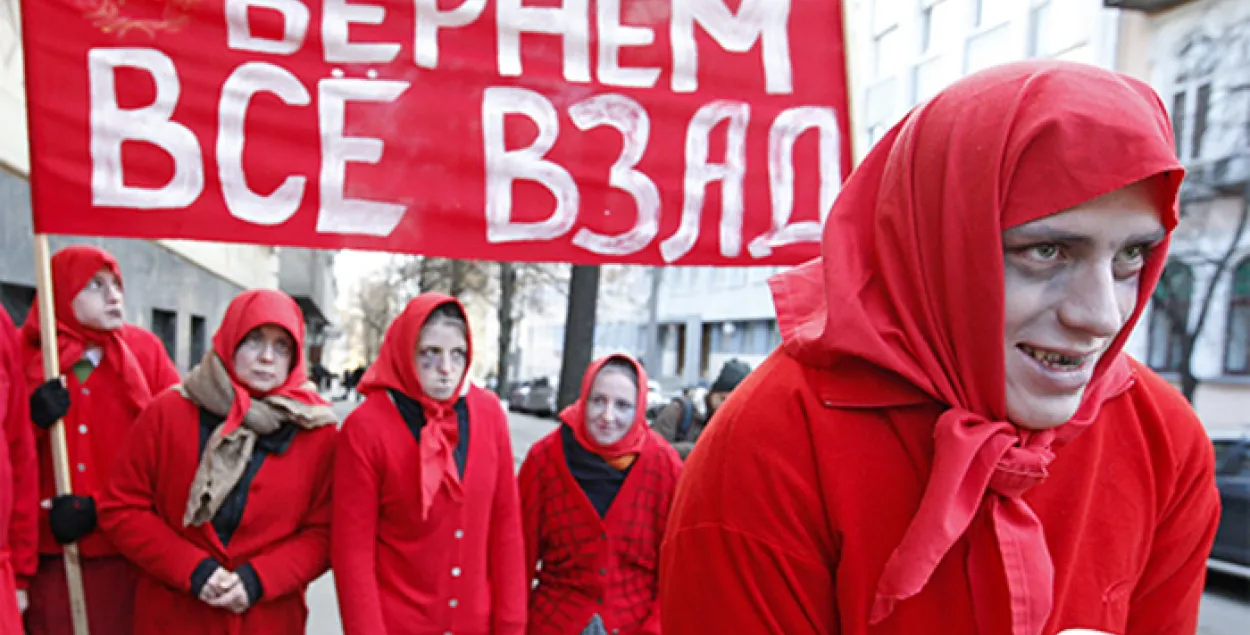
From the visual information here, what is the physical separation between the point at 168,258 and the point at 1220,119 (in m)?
12.7

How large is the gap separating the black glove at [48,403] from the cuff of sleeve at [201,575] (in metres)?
0.75

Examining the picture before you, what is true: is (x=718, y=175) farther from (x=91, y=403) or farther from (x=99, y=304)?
(x=91, y=403)

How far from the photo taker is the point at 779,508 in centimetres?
129

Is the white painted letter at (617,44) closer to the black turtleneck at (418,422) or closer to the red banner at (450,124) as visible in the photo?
the red banner at (450,124)

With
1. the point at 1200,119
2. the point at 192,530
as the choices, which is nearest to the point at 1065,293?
the point at 192,530

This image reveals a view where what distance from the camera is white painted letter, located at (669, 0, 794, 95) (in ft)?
11.3

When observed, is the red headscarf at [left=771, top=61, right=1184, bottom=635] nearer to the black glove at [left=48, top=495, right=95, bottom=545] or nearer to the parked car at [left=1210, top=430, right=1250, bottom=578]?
the black glove at [left=48, top=495, right=95, bottom=545]

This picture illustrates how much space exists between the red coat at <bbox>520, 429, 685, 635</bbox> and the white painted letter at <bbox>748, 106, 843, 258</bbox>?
962 millimetres

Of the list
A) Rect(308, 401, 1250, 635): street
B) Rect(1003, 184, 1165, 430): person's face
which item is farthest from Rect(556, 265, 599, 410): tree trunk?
Rect(1003, 184, 1165, 430): person's face

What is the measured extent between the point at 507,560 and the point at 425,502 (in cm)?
40

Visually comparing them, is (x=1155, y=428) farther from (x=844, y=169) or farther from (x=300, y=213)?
(x=300, y=213)

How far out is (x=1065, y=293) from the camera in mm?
1258

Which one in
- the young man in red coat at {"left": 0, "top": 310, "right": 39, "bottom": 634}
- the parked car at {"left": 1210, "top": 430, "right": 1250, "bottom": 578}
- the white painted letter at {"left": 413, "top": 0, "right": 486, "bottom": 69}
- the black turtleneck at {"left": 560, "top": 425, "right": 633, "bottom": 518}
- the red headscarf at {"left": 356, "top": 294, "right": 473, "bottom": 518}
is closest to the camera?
the young man in red coat at {"left": 0, "top": 310, "right": 39, "bottom": 634}

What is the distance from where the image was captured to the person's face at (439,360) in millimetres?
3346
